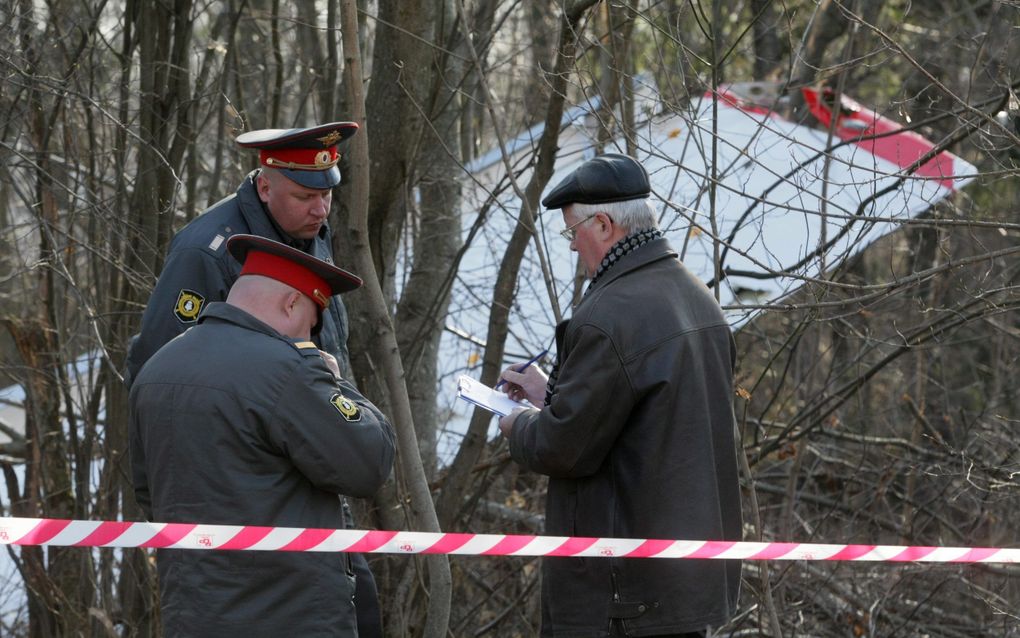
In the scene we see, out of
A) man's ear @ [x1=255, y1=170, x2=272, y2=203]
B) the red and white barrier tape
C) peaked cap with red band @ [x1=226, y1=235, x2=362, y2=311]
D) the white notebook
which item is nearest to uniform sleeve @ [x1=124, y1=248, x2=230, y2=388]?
man's ear @ [x1=255, y1=170, x2=272, y2=203]

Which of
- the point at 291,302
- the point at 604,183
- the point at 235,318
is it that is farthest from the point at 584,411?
the point at 235,318

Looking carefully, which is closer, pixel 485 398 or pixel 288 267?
pixel 288 267

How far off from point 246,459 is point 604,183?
1.24 meters

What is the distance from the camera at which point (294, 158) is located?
369 cm

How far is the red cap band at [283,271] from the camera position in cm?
306

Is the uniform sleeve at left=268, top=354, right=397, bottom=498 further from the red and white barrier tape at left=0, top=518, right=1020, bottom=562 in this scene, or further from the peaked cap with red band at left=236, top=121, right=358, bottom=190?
the peaked cap with red band at left=236, top=121, right=358, bottom=190

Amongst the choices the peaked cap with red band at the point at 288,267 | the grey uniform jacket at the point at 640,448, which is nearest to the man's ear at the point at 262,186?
the peaked cap with red band at the point at 288,267

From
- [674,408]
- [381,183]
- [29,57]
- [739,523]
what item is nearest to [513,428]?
[674,408]

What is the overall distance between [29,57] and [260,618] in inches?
134

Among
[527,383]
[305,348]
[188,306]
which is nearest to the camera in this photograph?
[305,348]

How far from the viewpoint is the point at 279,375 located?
2.91 meters

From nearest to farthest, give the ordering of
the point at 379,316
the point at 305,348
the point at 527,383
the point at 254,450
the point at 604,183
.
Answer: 1. the point at 254,450
2. the point at 305,348
3. the point at 604,183
4. the point at 527,383
5. the point at 379,316

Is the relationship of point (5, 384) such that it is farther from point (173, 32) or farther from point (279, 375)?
point (279, 375)

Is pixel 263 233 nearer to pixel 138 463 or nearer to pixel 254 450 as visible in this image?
pixel 138 463
